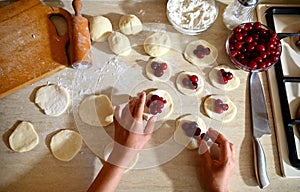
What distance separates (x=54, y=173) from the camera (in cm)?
107

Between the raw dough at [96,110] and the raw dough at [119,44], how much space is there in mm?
171

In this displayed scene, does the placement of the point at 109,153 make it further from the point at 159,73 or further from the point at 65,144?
the point at 159,73

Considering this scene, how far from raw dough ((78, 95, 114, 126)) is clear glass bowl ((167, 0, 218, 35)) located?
373 mm

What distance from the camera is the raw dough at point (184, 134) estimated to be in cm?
111

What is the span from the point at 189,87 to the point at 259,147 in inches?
11.9

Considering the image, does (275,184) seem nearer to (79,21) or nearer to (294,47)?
(294,47)

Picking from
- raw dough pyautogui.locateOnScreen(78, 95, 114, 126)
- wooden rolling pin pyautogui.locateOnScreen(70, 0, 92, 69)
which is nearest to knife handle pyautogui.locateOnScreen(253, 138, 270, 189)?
raw dough pyautogui.locateOnScreen(78, 95, 114, 126)

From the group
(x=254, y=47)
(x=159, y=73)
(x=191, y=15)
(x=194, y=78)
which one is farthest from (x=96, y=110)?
(x=254, y=47)

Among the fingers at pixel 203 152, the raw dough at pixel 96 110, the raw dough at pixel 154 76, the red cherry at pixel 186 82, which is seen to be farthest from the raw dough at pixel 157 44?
the fingers at pixel 203 152

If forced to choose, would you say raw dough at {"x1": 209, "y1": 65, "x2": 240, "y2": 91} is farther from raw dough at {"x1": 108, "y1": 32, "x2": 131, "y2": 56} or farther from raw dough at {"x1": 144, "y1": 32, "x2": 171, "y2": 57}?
raw dough at {"x1": 108, "y1": 32, "x2": 131, "y2": 56}

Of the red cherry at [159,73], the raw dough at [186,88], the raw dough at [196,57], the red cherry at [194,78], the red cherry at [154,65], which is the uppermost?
the raw dough at [196,57]

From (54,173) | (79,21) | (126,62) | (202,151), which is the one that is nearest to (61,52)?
(79,21)

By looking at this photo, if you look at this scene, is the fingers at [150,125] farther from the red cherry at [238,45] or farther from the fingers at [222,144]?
the red cherry at [238,45]

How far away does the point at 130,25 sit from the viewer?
3.98 feet
